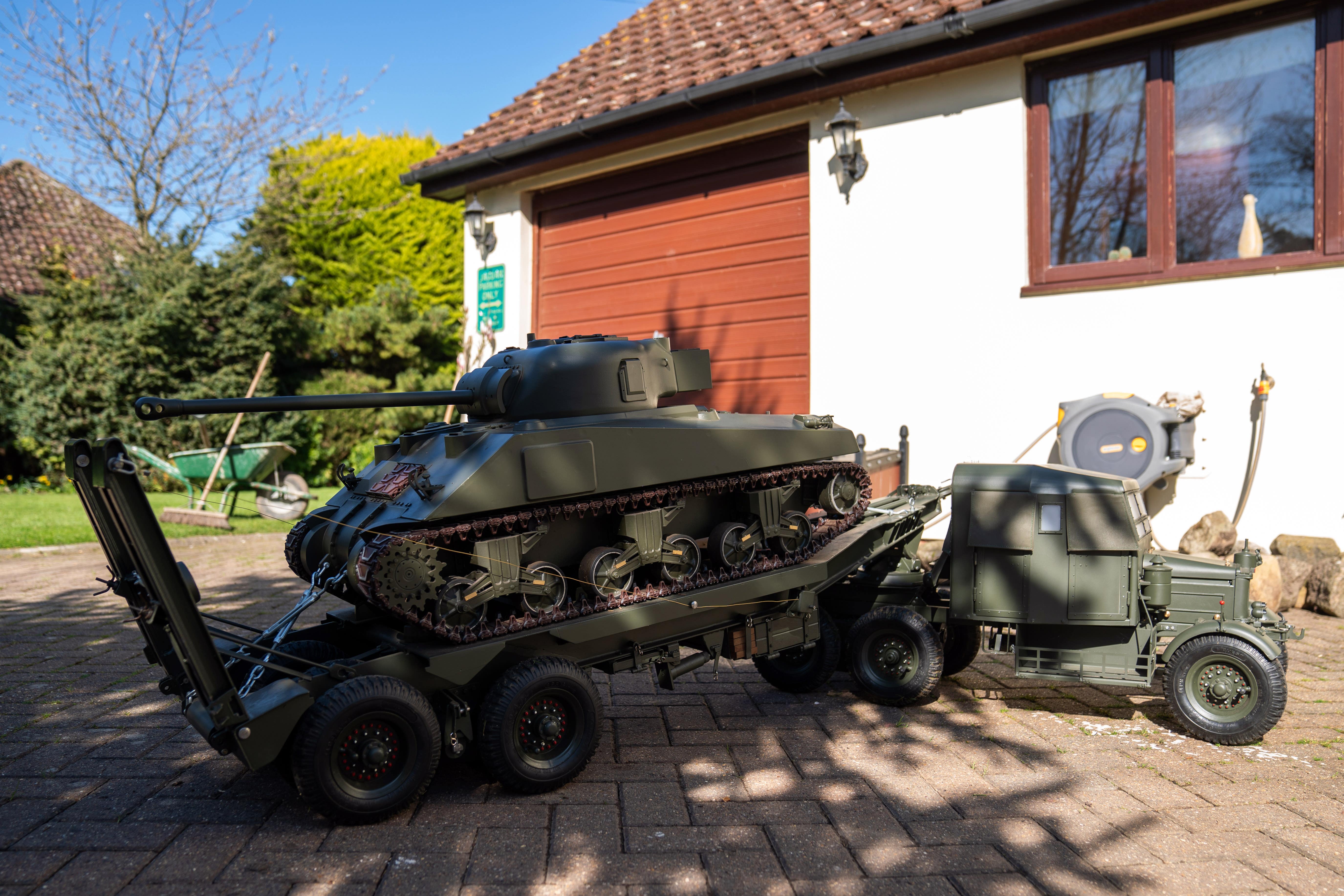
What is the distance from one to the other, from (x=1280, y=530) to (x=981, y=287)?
9.52 ft

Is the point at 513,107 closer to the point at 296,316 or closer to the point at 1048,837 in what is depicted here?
the point at 296,316

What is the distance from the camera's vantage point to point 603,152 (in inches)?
380

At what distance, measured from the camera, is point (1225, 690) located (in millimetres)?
4230

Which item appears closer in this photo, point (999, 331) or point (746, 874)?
point (746, 874)

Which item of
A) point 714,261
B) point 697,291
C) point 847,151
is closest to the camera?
point 847,151

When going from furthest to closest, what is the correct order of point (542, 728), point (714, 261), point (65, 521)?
point (65, 521), point (714, 261), point (542, 728)

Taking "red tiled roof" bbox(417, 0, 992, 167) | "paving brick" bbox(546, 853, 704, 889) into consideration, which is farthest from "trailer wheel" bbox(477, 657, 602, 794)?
"red tiled roof" bbox(417, 0, 992, 167)

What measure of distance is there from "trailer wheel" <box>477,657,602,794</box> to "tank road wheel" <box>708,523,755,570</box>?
2.92 ft

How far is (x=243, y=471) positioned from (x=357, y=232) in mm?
14262

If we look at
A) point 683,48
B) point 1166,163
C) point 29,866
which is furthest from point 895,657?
point 683,48

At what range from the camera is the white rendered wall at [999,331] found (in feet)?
22.1

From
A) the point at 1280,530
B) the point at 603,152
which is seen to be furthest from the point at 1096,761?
the point at 603,152

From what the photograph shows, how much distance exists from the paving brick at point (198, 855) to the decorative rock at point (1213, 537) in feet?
21.6

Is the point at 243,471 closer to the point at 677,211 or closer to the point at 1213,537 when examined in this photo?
the point at 677,211
